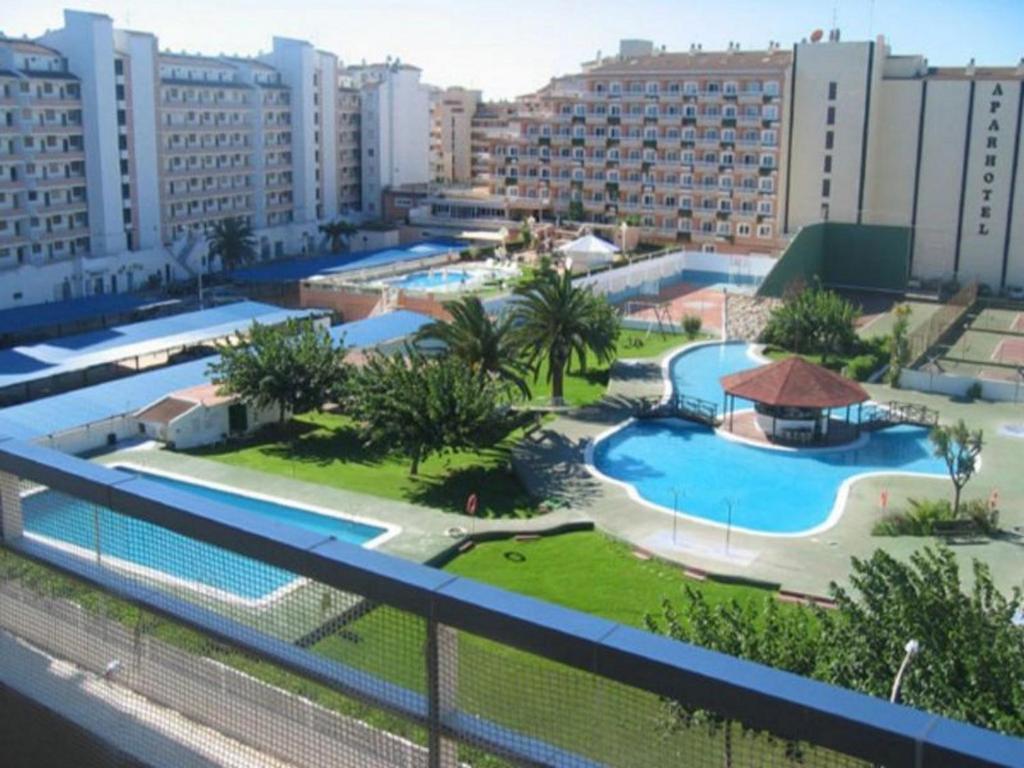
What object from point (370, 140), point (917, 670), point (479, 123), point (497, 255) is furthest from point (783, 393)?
point (479, 123)

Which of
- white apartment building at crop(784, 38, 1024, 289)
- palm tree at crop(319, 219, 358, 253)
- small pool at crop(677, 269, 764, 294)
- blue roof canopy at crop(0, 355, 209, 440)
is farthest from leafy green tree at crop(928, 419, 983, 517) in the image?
palm tree at crop(319, 219, 358, 253)

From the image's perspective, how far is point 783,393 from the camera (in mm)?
30094

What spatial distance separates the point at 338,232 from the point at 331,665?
64157 mm

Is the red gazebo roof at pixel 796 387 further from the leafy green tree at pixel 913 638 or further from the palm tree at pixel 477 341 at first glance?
the leafy green tree at pixel 913 638

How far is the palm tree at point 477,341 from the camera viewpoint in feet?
96.7

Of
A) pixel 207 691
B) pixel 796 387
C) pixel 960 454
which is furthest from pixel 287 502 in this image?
pixel 207 691

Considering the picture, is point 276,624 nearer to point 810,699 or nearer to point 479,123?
point 810,699

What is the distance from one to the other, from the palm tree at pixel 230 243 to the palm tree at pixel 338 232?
25.0 ft

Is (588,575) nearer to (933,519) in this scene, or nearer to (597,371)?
(933,519)

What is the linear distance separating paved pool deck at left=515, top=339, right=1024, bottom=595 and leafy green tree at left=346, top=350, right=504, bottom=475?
2.06 meters

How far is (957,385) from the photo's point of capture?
115 ft

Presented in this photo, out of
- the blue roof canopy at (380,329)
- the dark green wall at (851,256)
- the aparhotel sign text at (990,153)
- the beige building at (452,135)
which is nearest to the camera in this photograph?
the blue roof canopy at (380,329)

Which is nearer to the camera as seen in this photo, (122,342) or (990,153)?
(122,342)

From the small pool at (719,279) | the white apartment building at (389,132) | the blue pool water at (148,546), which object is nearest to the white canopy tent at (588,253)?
the small pool at (719,279)
